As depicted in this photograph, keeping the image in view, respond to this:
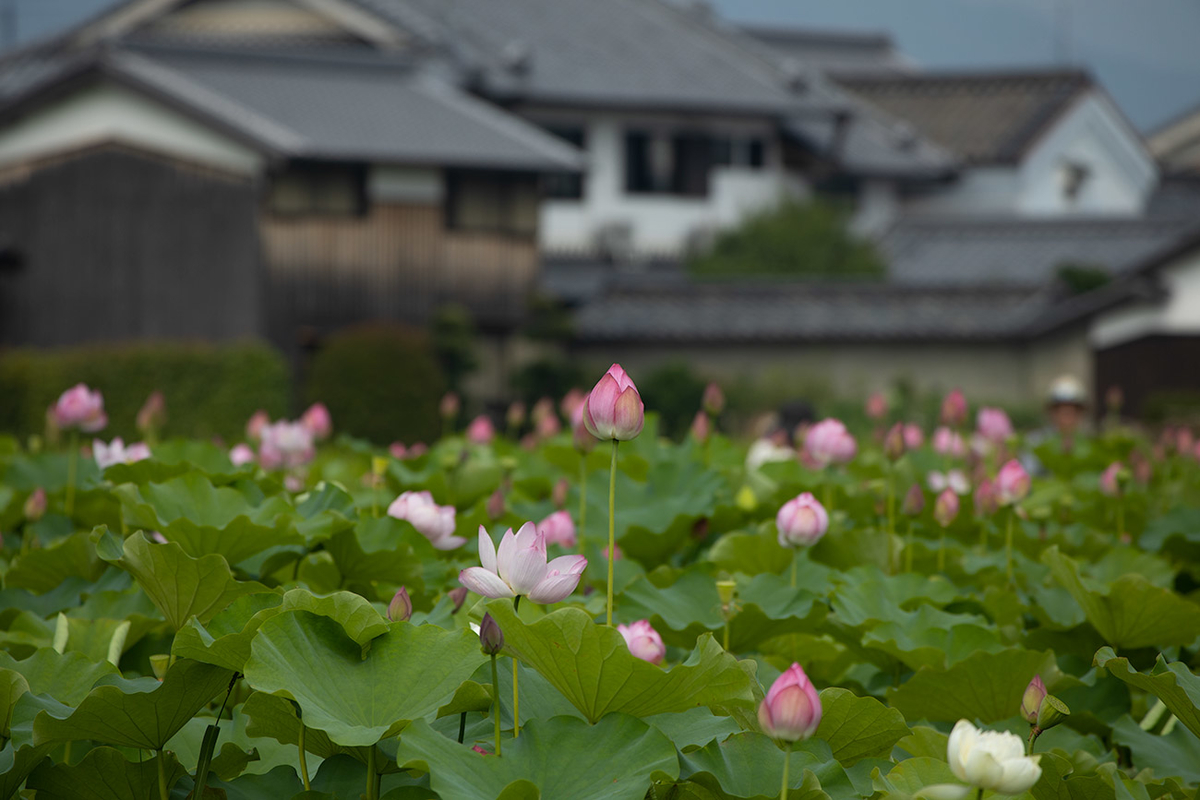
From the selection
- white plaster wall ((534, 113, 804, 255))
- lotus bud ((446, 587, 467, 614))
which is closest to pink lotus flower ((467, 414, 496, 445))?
lotus bud ((446, 587, 467, 614))

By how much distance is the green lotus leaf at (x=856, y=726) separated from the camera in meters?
1.38

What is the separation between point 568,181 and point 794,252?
431 cm

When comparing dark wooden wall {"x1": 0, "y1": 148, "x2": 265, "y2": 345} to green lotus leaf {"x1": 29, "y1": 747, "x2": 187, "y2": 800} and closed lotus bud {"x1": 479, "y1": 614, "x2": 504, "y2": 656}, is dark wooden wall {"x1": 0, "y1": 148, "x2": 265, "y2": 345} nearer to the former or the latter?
green lotus leaf {"x1": 29, "y1": 747, "x2": 187, "y2": 800}

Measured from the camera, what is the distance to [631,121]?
2248 cm

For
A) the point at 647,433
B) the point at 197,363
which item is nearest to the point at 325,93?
the point at 197,363

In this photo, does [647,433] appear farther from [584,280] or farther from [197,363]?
[584,280]

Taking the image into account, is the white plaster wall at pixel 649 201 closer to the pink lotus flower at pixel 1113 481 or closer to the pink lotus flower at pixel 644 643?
the pink lotus flower at pixel 1113 481

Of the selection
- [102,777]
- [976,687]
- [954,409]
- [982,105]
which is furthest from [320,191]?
[982,105]

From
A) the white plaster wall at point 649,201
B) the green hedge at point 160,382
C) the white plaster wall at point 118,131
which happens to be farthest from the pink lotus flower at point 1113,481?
the white plaster wall at point 649,201

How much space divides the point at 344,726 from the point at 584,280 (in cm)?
1850

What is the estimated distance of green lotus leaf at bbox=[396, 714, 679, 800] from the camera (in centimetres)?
121

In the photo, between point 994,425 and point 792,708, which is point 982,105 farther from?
point 792,708

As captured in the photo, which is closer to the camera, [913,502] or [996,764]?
[996,764]

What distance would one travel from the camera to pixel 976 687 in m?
1.69
